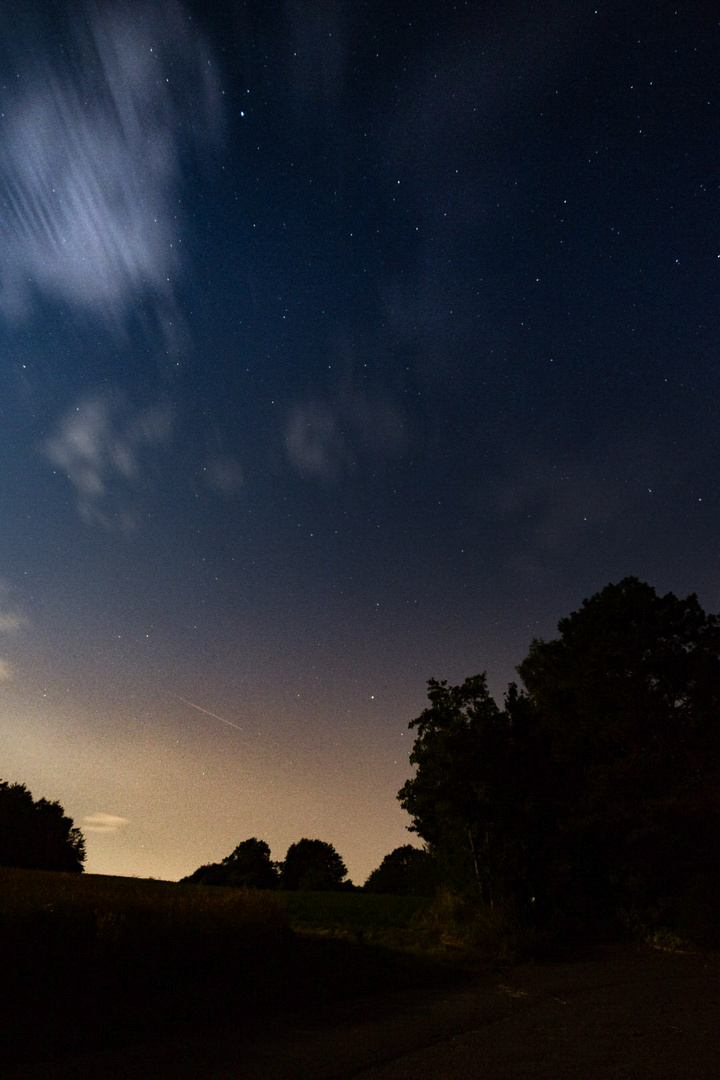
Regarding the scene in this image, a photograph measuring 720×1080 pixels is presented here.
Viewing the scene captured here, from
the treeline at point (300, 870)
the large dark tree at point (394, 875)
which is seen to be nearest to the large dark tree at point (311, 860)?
the treeline at point (300, 870)

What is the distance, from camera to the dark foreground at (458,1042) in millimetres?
6375

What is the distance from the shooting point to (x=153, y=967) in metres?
9.74

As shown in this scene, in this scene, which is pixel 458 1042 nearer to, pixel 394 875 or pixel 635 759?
A: pixel 635 759

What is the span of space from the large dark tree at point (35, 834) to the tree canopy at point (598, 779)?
45.3m

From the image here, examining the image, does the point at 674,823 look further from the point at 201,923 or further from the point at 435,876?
the point at 201,923

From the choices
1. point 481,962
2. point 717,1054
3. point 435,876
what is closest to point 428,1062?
point 717,1054

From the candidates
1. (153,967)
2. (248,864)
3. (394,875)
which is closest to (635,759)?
(153,967)

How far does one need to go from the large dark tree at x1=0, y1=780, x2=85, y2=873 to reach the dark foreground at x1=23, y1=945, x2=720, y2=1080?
5349 cm

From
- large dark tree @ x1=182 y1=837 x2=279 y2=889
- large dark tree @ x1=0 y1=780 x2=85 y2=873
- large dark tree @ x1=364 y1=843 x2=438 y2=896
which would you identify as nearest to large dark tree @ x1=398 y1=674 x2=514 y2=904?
large dark tree @ x1=364 y1=843 x2=438 y2=896

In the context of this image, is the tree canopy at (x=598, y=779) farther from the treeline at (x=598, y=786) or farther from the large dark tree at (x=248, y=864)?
the large dark tree at (x=248, y=864)

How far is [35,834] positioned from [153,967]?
225 feet

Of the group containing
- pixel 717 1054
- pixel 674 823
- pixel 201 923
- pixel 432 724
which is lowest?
pixel 717 1054

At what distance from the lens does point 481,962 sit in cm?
1623

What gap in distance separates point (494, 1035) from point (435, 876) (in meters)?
18.3
